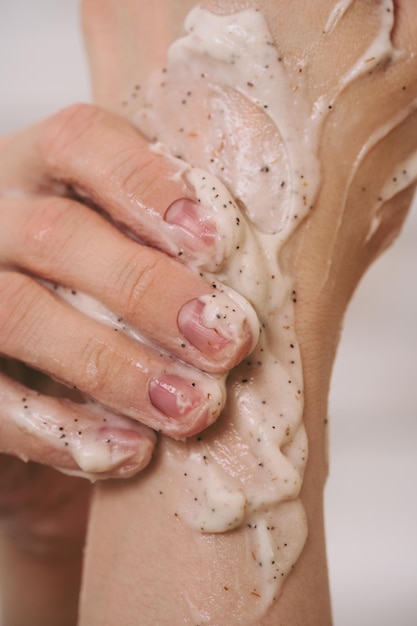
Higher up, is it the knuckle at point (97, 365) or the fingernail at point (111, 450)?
the knuckle at point (97, 365)

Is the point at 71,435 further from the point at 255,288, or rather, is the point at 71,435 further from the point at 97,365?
the point at 255,288

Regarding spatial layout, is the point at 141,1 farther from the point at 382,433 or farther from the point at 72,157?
the point at 382,433

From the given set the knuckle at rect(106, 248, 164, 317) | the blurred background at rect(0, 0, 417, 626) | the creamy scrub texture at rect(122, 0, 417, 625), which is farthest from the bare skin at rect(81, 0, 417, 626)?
the blurred background at rect(0, 0, 417, 626)

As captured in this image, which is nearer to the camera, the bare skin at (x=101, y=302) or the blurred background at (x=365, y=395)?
the bare skin at (x=101, y=302)

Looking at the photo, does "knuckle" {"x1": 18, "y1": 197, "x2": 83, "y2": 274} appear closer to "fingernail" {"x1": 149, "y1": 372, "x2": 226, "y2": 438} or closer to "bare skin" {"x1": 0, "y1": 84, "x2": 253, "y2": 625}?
"bare skin" {"x1": 0, "y1": 84, "x2": 253, "y2": 625}

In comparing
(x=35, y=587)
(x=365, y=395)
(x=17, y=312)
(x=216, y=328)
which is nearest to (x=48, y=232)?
(x=17, y=312)

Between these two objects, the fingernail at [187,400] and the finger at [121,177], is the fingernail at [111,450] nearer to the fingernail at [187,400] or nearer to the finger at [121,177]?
the fingernail at [187,400]

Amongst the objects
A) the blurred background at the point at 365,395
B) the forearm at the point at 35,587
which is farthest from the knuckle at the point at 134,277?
the blurred background at the point at 365,395
